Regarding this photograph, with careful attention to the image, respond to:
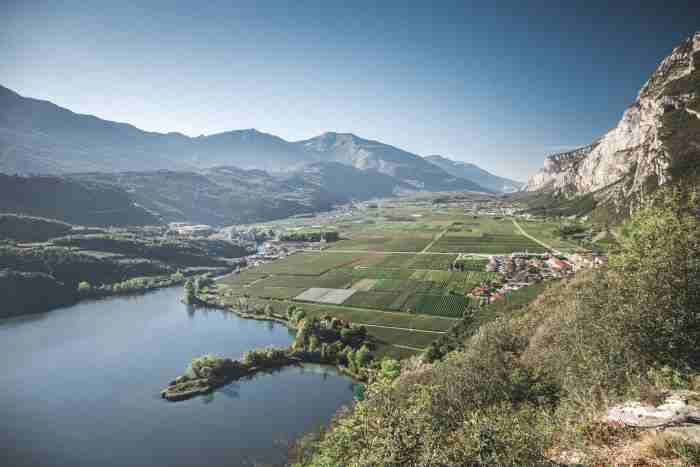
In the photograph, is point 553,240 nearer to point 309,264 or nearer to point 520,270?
point 520,270

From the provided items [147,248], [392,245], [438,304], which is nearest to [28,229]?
[147,248]

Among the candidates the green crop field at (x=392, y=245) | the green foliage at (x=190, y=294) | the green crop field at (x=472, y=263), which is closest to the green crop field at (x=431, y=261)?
the green crop field at (x=472, y=263)

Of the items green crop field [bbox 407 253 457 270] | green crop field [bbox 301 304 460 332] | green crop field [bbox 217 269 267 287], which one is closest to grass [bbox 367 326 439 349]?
green crop field [bbox 301 304 460 332]

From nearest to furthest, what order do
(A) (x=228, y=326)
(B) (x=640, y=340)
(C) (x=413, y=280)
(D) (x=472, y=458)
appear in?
1. (D) (x=472, y=458)
2. (B) (x=640, y=340)
3. (A) (x=228, y=326)
4. (C) (x=413, y=280)

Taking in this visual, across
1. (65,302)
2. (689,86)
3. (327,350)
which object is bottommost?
(65,302)

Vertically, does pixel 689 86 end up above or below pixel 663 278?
above

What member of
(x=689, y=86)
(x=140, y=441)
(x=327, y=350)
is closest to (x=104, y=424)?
(x=140, y=441)

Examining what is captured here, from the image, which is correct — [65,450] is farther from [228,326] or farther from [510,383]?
[510,383]
